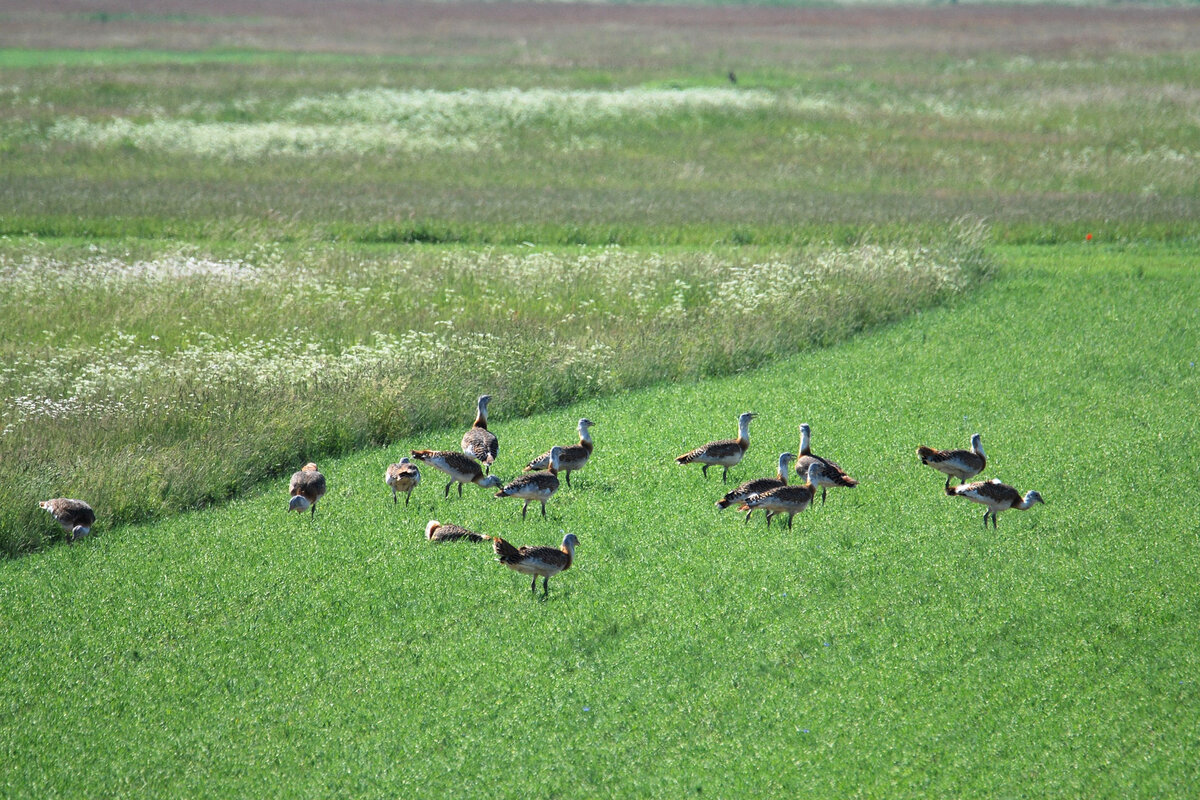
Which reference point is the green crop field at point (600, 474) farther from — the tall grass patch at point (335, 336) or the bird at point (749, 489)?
the bird at point (749, 489)

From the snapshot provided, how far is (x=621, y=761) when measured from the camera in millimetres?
9445

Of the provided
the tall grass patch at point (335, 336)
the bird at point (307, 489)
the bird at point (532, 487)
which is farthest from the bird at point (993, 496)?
the tall grass patch at point (335, 336)

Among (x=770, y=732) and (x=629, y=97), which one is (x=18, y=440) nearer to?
(x=770, y=732)

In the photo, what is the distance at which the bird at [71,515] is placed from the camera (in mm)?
14000

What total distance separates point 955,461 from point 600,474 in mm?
5085

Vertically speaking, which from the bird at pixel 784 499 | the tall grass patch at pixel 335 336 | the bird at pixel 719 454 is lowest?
the tall grass patch at pixel 335 336

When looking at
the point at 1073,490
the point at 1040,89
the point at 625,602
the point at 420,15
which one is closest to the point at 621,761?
the point at 625,602

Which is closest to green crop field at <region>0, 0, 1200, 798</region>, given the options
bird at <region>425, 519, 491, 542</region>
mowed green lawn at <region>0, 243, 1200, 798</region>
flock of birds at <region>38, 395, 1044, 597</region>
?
mowed green lawn at <region>0, 243, 1200, 798</region>

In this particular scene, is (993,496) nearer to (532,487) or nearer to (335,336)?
(532,487)

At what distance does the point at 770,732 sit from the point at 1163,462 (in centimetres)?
954

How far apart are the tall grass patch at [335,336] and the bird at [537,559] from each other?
Result: 240 inches

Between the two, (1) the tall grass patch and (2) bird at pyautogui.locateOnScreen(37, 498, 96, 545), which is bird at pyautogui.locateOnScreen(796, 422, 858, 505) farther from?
(2) bird at pyautogui.locateOnScreen(37, 498, 96, 545)

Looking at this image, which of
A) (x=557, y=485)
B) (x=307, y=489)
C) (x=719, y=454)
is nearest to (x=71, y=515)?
(x=307, y=489)

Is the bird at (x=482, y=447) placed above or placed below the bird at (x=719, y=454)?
below
